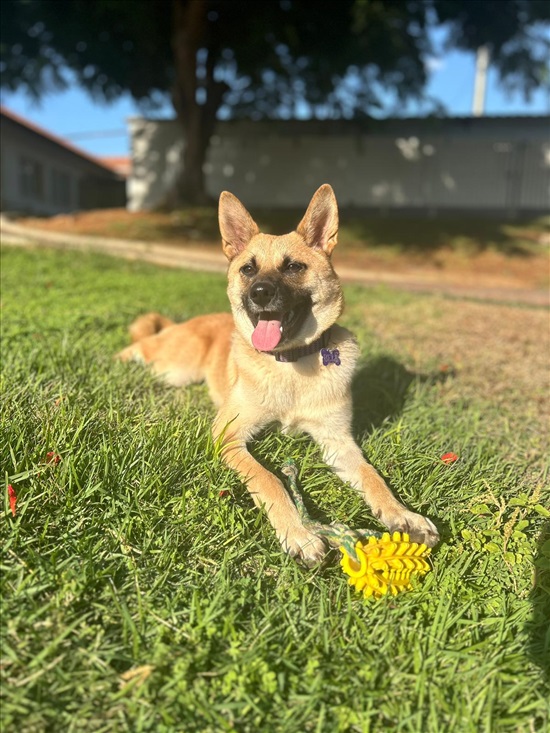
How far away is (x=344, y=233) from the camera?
16.7 meters

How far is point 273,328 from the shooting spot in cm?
272

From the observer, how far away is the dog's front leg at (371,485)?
6.77ft

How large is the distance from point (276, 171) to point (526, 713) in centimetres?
2178

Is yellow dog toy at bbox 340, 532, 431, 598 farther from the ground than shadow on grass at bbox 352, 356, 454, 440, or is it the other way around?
shadow on grass at bbox 352, 356, 454, 440

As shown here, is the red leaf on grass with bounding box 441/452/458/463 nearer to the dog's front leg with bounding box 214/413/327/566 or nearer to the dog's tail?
the dog's front leg with bounding box 214/413/327/566

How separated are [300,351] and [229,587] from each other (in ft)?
4.47

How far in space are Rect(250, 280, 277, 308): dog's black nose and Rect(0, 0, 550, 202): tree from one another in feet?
38.2

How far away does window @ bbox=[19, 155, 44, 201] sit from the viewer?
790 inches

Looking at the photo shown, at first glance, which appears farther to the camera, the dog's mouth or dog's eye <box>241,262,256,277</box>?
dog's eye <box>241,262,256,277</box>

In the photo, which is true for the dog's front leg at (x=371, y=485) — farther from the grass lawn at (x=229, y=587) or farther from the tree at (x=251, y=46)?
the tree at (x=251, y=46)

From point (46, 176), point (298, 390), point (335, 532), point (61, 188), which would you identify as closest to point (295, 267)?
point (298, 390)

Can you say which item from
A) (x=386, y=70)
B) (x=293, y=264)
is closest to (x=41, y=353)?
(x=293, y=264)

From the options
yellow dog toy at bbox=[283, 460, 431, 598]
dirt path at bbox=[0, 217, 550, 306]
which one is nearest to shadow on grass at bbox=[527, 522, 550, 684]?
yellow dog toy at bbox=[283, 460, 431, 598]

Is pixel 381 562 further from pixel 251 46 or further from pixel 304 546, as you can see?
pixel 251 46
